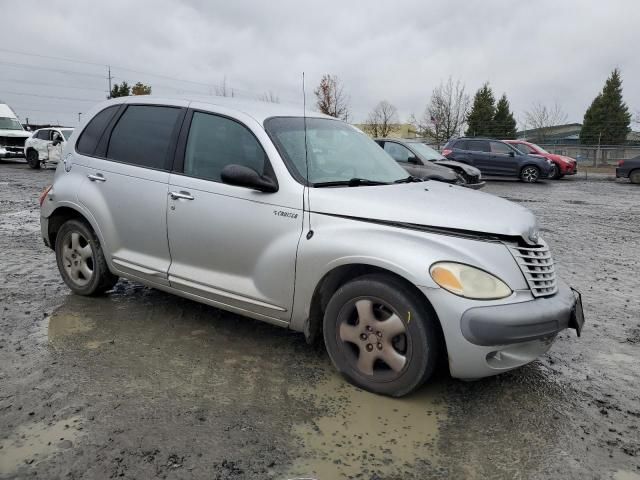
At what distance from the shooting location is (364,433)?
2873 millimetres

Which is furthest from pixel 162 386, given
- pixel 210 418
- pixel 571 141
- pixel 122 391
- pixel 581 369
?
pixel 571 141

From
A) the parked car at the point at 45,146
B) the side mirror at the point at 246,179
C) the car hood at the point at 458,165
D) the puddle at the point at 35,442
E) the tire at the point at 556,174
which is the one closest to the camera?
the puddle at the point at 35,442

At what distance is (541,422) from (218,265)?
2.29m

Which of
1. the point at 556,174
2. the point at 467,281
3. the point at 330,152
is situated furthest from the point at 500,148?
the point at 467,281

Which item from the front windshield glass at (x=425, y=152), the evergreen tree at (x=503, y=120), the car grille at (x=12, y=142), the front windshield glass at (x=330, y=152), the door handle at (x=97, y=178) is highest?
the evergreen tree at (x=503, y=120)

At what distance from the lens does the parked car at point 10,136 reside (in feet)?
79.6

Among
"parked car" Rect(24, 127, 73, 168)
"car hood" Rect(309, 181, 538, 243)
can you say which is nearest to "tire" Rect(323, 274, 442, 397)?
"car hood" Rect(309, 181, 538, 243)

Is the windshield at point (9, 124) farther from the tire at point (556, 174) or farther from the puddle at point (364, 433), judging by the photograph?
the puddle at point (364, 433)

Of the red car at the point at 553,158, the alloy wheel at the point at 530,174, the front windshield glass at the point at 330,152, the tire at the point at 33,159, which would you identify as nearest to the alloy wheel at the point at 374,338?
the front windshield glass at the point at 330,152

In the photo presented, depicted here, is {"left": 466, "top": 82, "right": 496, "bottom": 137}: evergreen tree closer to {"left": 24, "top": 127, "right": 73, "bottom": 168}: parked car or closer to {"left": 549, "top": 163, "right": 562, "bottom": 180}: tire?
{"left": 549, "top": 163, "right": 562, "bottom": 180}: tire

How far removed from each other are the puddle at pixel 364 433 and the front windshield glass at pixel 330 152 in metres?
1.44

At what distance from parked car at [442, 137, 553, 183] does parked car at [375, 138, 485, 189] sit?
5891mm

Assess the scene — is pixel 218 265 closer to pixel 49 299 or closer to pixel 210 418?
pixel 210 418

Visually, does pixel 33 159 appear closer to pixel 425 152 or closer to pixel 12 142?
pixel 12 142
